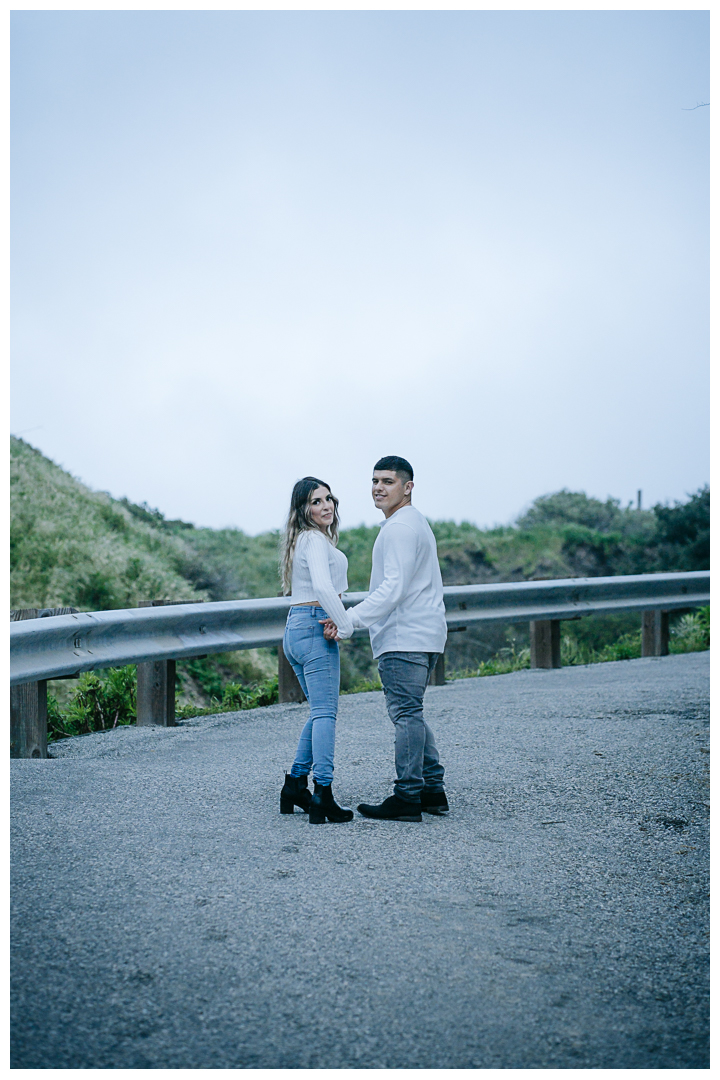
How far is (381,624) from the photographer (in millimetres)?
4723

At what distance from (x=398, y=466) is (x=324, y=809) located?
1.67m

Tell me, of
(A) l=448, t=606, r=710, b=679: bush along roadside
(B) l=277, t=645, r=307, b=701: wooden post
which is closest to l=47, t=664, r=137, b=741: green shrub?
(B) l=277, t=645, r=307, b=701: wooden post

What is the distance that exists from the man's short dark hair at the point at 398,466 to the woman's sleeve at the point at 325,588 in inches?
20.7

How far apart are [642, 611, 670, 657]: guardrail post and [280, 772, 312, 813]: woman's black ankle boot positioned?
23.7ft

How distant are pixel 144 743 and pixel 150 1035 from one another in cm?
391

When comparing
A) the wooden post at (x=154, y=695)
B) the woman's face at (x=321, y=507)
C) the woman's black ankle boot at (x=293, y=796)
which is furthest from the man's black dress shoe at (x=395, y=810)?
the wooden post at (x=154, y=695)

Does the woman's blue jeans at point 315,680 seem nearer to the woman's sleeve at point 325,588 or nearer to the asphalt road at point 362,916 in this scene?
the woman's sleeve at point 325,588

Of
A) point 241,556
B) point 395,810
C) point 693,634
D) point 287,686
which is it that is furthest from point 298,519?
point 241,556

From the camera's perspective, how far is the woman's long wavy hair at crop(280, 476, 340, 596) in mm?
4762

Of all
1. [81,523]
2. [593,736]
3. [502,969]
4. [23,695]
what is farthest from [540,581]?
[81,523]

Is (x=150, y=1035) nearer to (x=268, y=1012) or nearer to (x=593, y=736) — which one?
(x=268, y=1012)

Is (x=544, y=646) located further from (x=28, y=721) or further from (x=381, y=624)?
(x=28, y=721)

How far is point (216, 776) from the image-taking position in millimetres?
5160

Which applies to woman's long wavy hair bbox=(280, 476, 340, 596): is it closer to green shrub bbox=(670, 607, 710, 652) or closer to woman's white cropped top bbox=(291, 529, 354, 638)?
woman's white cropped top bbox=(291, 529, 354, 638)
